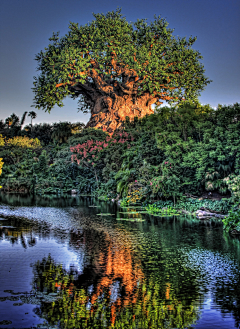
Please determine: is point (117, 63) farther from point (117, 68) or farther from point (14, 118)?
point (14, 118)

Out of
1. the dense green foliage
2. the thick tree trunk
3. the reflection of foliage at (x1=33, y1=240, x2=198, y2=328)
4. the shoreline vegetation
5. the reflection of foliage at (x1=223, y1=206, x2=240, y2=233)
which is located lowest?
the reflection of foliage at (x1=33, y1=240, x2=198, y2=328)

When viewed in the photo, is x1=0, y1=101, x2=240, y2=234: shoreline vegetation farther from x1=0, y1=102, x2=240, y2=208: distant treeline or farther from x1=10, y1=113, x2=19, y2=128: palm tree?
x1=10, y1=113, x2=19, y2=128: palm tree

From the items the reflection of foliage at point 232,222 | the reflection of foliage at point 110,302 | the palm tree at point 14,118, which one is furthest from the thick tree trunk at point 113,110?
the reflection of foliage at point 110,302

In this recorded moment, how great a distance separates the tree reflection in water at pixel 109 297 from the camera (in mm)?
5023

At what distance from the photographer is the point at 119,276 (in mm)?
7035

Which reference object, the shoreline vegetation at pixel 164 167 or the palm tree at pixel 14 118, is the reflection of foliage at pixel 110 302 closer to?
the shoreline vegetation at pixel 164 167

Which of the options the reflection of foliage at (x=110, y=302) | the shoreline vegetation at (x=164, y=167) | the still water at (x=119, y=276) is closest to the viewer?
the reflection of foliage at (x=110, y=302)

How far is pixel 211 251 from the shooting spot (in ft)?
30.0

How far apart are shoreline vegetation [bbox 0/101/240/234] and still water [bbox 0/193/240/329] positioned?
2.91 meters

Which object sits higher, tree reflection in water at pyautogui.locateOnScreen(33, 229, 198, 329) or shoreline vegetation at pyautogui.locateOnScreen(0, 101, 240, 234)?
shoreline vegetation at pyautogui.locateOnScreen(0, 101, 240, 234)

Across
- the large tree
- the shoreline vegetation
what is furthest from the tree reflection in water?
the large tree

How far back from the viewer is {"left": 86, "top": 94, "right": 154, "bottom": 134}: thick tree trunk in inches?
1378

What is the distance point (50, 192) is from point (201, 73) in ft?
65.3

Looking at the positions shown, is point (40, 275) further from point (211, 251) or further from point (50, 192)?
point (50, 192)
